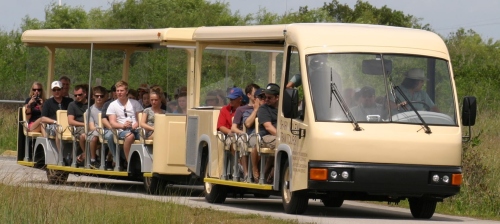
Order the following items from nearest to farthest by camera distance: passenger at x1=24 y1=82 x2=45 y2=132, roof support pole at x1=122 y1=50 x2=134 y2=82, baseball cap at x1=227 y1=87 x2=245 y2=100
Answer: baseball cap at x1=227 y1=87 x2=245 y2=100 < passenger at x1=24 y1=82 x2=45 y2=132 < roof support pole at x1=122 y1=50 x2=134 y2=82

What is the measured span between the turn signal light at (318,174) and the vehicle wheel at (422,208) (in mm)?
1822

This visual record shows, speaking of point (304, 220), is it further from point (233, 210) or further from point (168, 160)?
point (168, 160)

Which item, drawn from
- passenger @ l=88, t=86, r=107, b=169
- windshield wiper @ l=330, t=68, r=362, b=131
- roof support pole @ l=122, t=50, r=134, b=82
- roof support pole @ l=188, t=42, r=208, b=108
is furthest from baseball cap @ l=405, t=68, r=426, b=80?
roof support pole @ l=122, t=50, r=134, b=82

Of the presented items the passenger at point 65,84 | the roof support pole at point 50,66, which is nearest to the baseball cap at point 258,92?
the passenger at point 65,84

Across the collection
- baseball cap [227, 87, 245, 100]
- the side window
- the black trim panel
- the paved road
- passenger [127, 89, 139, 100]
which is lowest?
the paved road

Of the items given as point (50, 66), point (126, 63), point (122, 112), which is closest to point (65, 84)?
point (50, 66)

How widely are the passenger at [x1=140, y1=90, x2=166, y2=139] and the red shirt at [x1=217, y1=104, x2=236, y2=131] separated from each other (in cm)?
186

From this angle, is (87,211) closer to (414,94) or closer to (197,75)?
(414,94)

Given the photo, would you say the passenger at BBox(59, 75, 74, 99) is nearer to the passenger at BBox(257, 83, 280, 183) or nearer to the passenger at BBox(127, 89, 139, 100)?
the passenger at BBox(127, 89, 139, 100)

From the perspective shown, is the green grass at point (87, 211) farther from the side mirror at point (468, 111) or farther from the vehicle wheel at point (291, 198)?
the side mirror at point (468, 111)

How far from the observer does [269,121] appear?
18250 mm

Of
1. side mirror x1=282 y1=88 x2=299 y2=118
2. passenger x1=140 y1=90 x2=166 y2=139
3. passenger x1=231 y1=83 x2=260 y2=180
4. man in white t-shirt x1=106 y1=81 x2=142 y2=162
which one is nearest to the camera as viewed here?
side mirror x1=282 y1=88 x2=299 y2=118

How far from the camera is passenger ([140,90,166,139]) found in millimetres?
21000

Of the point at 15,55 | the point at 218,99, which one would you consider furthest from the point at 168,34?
the point at 15,55
